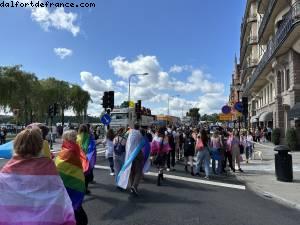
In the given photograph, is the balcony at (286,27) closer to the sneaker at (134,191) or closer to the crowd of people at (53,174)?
the crowd of people at (53,174)

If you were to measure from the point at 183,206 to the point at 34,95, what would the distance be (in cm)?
5533

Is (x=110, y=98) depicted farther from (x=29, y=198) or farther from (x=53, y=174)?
(x=29, y=198)

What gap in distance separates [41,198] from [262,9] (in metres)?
41.5

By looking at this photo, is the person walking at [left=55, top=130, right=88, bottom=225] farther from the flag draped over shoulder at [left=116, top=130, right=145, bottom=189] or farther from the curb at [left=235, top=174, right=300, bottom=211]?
the curb at [left=235, top=174, right=300, bottom=211]

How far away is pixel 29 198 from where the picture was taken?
3.96 metres

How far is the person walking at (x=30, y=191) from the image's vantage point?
3949 millimetres

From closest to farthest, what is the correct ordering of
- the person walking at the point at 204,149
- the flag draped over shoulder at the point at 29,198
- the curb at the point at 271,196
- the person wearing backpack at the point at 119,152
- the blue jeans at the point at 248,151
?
1. the flag draped over shoulder at the point at 29,198
2. the curb at the point at 271,196
3. the person wearing backpack at the point at 119,152
4. the person walking at the point at 204,149
5. the blue jeans at the point at 248,151

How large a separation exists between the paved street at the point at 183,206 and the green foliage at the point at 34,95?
137 feet

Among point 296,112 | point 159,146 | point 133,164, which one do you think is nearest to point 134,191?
point 133,164

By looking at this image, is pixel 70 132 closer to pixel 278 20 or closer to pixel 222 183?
pixel 222 183

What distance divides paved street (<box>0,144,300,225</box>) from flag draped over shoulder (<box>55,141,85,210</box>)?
1466 mm

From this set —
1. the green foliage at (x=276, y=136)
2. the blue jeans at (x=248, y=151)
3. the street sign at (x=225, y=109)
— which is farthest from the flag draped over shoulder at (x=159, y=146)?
the green foliage at (x=276, y=136)

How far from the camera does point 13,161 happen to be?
4059 millimetres

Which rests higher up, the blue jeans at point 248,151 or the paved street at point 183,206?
the blue jeans at point 248,151
